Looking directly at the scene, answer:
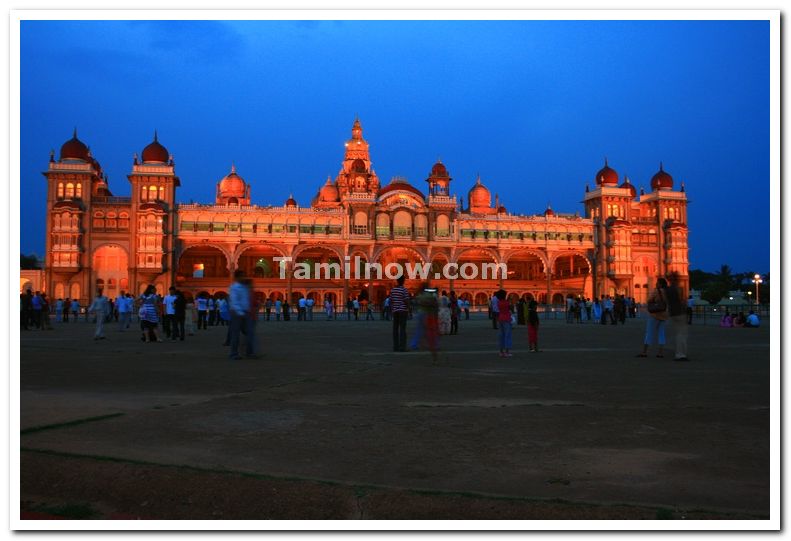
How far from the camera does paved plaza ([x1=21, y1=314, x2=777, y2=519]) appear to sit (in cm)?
354

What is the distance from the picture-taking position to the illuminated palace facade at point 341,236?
52.9m

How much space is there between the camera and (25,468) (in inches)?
165

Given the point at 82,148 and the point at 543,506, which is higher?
the point at 82,148

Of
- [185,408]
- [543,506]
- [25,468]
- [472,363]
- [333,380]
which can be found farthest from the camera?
[472,363]

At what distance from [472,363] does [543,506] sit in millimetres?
7517

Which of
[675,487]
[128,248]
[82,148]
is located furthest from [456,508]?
[82,148]

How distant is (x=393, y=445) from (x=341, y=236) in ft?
174

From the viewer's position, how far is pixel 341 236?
5731cm

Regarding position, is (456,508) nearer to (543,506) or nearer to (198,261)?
(543,506)

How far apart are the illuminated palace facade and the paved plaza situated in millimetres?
47351

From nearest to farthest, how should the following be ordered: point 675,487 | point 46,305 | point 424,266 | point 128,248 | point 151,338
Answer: point 675,487
point 151,338
point 46,305
point 128,248
point 424,266

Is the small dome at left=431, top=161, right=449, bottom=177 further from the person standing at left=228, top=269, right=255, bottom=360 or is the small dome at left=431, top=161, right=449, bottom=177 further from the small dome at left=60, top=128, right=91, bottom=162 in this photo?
the person standing at left=228, top=269, right=255, bottom=360

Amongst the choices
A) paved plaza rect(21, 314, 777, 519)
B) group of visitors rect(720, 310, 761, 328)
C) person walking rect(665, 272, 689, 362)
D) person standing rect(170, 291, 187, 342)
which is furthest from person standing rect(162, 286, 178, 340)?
group of visitors rect(720, 310, 761, 328)

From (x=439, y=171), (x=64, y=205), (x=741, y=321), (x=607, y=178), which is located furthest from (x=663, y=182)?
(x=64, y=205)
